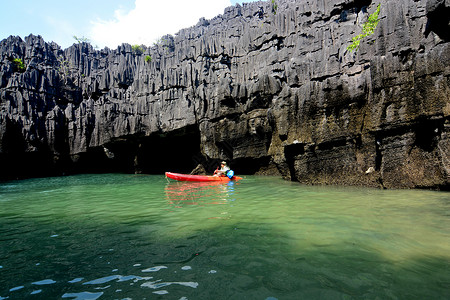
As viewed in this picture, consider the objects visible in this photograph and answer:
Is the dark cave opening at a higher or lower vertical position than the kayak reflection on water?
higher

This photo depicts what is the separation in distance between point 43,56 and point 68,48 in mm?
→ 3381

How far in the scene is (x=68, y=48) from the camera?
114ft

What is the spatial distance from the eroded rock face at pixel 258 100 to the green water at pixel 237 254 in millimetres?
3433

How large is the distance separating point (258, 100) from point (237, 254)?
1669 centimetres

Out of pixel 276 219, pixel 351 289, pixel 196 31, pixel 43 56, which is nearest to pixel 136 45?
pixel 196 31

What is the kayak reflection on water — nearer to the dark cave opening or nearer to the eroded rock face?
the eroded rock face

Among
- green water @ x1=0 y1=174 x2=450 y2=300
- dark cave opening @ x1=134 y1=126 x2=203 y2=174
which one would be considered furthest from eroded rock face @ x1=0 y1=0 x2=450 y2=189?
green water @ x1=0 y1=174 x2=450 y2=300

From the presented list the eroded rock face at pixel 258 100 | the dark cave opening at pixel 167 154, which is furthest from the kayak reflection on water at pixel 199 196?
the dark cave opening at pixel 167 154

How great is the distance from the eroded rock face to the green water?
135 inches

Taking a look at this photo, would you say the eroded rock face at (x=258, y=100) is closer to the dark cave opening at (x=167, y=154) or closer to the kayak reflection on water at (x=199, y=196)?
the dark cave opening at (x=167, y=154)

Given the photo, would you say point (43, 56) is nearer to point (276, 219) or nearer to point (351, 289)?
Result: point (276, 219)

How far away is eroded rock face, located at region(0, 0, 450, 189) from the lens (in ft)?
29.1

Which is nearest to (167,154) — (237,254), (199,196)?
(199,196)

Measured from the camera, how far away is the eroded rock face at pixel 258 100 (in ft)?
29.1
